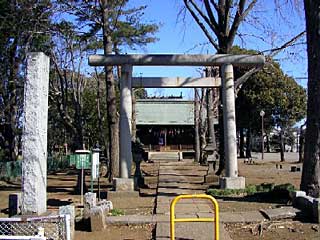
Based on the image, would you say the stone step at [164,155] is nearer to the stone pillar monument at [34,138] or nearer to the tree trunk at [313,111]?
A: the tree trunk at [313,111]

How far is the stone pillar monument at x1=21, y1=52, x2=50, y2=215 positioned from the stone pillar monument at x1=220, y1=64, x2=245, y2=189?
758 cm

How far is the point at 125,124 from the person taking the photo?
1498cm

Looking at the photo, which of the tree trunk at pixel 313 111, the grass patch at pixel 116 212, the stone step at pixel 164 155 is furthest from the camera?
the stone step at pixel 164 155

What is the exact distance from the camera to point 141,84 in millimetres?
15812

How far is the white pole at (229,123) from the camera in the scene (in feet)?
49.5

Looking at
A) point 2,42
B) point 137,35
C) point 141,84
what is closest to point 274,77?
point 137,35

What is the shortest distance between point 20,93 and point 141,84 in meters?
18.4

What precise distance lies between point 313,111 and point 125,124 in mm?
6020

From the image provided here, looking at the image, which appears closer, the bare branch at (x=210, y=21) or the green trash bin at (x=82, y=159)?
the green trash bin at (x=82, y=159)

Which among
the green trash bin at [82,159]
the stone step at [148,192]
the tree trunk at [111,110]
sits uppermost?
the tree trunk at [111,110]

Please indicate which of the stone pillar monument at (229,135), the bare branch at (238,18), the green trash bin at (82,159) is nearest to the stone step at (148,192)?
the stone pillar monument at (229,135)

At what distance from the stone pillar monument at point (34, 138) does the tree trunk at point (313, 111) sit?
252 inches

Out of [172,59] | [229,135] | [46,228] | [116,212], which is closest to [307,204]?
[116,212]

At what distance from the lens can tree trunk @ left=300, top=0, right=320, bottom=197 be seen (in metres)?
11.3
